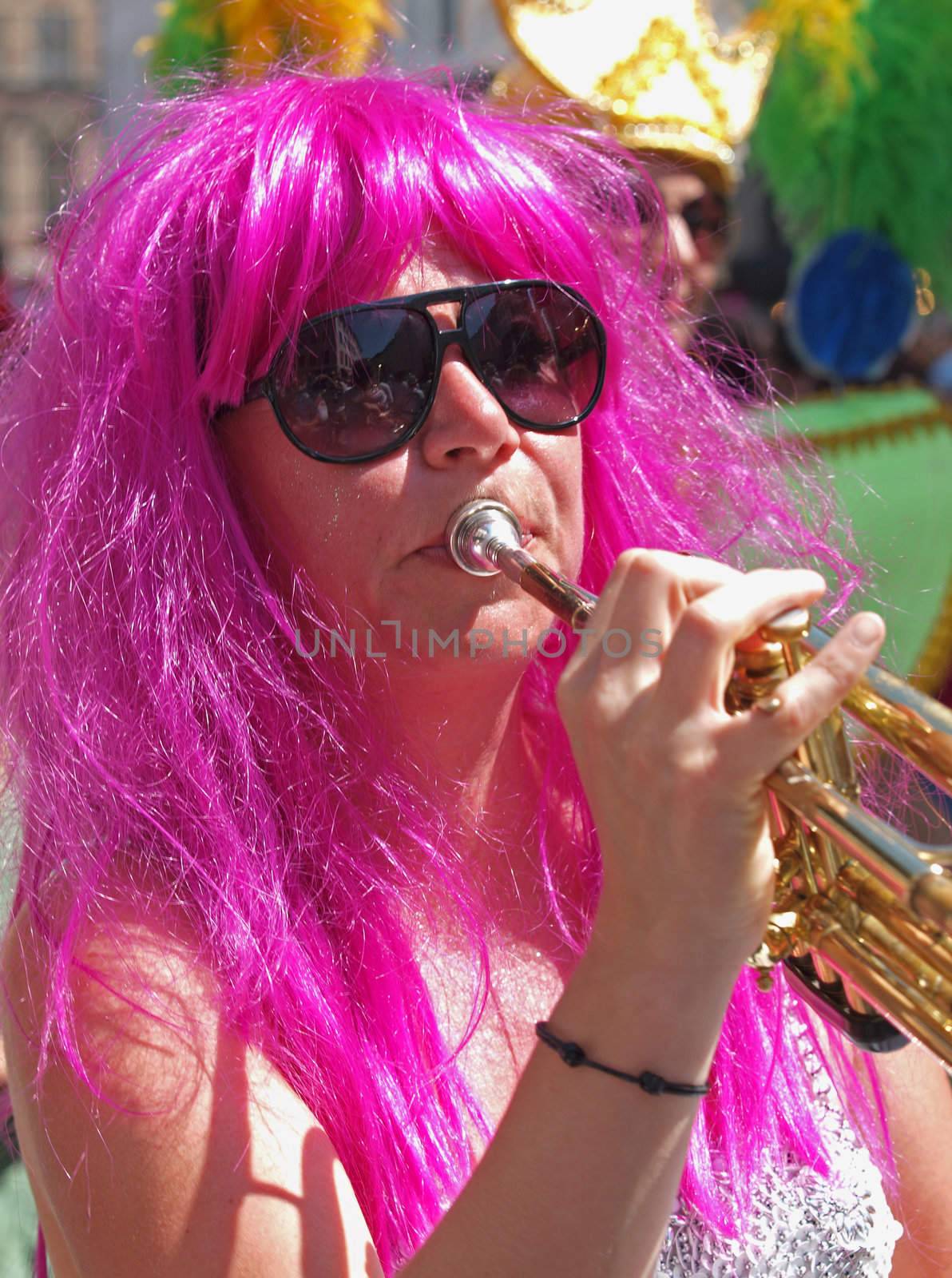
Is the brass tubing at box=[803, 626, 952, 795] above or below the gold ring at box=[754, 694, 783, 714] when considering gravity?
below

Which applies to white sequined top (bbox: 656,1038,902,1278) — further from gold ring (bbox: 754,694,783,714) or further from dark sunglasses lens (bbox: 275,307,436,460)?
dark sunglasses lens (bbox: 275,307,436,460)

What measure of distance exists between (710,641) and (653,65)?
334 centimetres

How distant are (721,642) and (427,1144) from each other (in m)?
0.65

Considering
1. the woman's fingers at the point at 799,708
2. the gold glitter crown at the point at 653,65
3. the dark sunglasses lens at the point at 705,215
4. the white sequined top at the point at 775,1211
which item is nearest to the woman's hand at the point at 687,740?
the woman's fingers at the point at 799,708

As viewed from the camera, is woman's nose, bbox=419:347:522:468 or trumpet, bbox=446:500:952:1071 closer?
trumpet, bbox=446:500:952:1071

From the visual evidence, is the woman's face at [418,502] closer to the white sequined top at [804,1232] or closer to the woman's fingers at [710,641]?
the woman's fingers at [710,641]

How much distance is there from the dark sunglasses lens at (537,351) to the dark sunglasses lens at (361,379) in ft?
0.22

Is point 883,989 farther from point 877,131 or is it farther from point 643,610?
point 877,131

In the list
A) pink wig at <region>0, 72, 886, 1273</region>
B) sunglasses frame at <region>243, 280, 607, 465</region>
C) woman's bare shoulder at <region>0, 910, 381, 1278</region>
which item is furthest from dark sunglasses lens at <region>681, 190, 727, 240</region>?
woman's bare shoulder at <region>0, 910, 381, 1278</region>

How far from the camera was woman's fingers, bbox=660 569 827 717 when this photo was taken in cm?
79

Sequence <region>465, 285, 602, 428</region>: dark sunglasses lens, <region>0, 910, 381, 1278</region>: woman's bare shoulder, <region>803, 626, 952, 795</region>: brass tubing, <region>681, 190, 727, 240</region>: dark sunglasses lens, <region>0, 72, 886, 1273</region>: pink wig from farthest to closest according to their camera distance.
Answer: <region>681, 190, 727, 240</region>: dark sunglasses lens, <region>465, 285, 602, 428</region>: dark sunglasses lens, <region>0, 72, 886, 1273</region>: pink wig, <region>0, 910, 381, 1278</region>: woman's bare shoulder, <region>803, 626, 952, 795</region>: brass tubing

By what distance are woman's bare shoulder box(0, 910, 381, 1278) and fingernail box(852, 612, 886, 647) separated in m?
0.65

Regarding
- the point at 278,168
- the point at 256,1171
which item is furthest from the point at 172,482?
the point at 256,1171

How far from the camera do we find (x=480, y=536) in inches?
49.3
